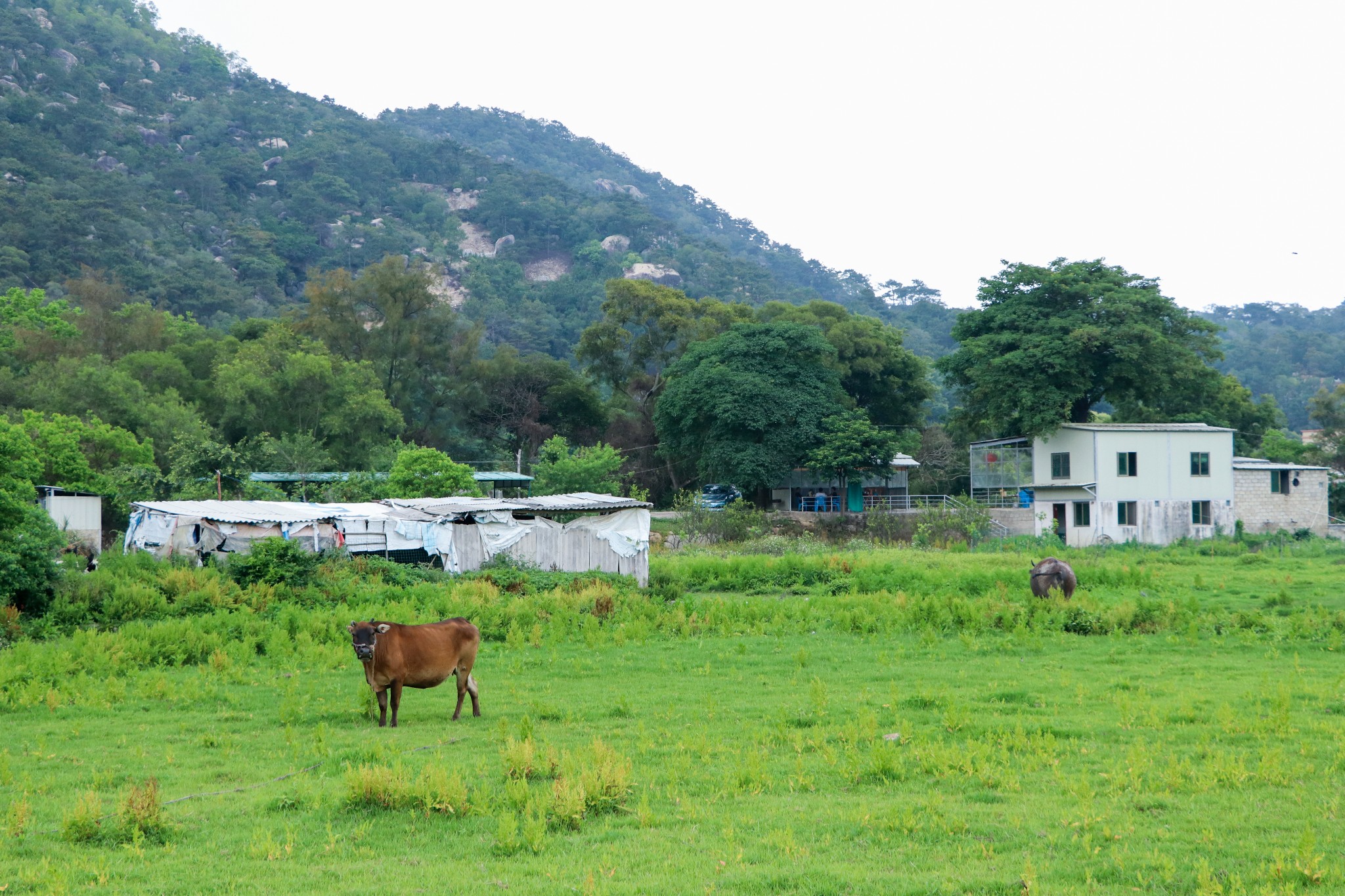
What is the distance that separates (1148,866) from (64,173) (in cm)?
11379

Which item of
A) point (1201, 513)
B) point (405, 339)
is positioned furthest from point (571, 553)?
point (405, 339)

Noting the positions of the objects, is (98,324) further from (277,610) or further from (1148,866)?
(1148,866)

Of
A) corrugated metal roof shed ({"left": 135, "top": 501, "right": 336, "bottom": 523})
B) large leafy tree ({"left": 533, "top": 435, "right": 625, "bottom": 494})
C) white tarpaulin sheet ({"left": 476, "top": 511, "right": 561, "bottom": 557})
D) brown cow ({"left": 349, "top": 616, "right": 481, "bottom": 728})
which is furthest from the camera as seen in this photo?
large leafy tree ({"left": 533, "top": 435, "right": 625, "bottom": 494})

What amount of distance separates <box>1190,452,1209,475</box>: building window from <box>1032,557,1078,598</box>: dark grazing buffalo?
3054cm

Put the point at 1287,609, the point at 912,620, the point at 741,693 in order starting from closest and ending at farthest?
the point at 741,693
the point at 912,620
the point at 1287,609

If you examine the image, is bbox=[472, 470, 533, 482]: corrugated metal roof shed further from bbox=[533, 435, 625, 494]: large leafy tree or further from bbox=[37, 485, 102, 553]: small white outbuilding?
bbox=[37, 485, 102, 553]: small white outbuilding

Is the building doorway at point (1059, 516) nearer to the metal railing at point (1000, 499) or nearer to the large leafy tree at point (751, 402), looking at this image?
the metal railing at point (1000, 499)

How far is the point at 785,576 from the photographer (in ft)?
96.0

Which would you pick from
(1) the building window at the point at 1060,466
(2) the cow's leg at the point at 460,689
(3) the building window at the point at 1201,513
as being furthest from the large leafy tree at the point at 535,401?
(2) the cow's leg at the point at 460,689

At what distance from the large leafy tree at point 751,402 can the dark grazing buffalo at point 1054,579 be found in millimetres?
31422

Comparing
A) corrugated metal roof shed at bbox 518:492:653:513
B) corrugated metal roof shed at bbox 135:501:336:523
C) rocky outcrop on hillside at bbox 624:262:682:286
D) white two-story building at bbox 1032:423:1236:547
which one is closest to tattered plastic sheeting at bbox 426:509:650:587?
corrugated metal roof shed at bbox 518:492:653:513

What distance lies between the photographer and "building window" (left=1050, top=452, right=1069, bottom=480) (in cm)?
5203

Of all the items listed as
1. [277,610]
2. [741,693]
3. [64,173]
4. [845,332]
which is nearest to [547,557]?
[277,610]

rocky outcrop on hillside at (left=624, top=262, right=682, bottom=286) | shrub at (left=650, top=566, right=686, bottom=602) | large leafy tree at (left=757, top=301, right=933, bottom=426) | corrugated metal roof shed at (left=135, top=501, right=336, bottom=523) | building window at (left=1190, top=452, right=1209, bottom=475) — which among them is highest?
rocky outcrop on hillside at (left=624, top=262, right=682, bottom=286)
